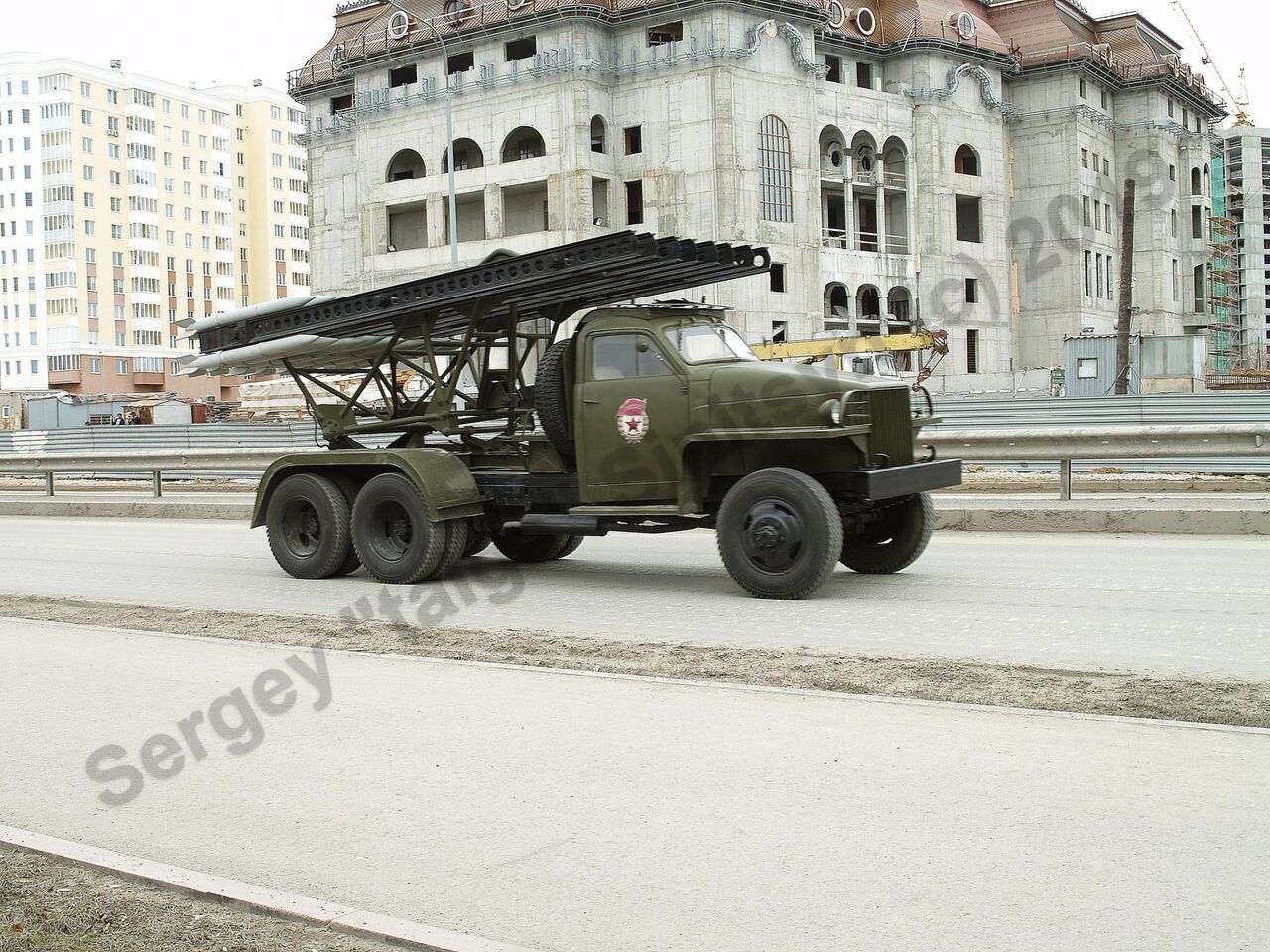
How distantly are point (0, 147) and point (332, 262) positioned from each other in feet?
175

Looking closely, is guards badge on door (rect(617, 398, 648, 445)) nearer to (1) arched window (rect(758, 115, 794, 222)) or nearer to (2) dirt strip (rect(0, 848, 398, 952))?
(2) dirt strip (rect(0, 848, 398, 952))

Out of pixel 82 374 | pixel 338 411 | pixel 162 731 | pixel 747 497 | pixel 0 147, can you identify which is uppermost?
pixel 0 147

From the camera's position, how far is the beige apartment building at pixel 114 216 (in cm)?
11281

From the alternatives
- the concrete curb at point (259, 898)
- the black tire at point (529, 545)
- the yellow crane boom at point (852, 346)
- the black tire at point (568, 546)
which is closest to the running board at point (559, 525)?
the black tire at point (529, 545)

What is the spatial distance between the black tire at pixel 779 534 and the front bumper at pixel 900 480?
34 cm

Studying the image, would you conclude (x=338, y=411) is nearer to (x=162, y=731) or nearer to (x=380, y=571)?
(x=380, y=571)

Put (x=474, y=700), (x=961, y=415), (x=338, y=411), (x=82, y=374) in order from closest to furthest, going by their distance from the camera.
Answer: (x=474, y=700) → (x=338, y=411) → (x=961, y=415) → (x=82, y=374)

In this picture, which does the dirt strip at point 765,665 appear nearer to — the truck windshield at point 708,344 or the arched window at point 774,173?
the truck windshield at point 708,344

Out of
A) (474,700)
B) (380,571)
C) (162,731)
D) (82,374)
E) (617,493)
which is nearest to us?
(162,731)

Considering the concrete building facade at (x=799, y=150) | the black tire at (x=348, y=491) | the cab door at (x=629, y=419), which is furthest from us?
the concrete building facade at (x=799, y=150)

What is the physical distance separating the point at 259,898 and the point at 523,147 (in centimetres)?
7063

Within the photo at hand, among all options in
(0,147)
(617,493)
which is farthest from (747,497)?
(0,147)

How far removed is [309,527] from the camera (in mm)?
12961

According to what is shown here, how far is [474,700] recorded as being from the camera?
679 cm
